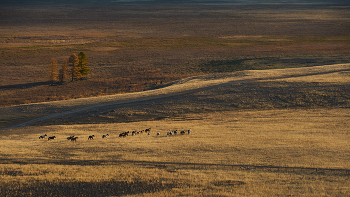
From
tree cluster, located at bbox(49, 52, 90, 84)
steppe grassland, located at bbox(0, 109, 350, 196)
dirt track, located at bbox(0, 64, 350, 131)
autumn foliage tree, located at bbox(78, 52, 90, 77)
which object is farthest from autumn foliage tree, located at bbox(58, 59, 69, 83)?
steppe grassland, located at bbox(0, 109, 350, 196)

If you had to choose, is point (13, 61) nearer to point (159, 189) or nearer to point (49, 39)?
point (49, 39)

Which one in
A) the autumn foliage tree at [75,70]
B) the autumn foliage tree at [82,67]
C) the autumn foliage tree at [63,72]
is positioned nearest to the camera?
the autumn foliage tree at [63,72]

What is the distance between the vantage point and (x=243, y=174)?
835 inches

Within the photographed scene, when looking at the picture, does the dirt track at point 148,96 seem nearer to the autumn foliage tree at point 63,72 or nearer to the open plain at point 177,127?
the open plain at point 177,127

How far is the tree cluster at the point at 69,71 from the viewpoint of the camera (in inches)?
2754

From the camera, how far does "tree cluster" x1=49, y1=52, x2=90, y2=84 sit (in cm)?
6994

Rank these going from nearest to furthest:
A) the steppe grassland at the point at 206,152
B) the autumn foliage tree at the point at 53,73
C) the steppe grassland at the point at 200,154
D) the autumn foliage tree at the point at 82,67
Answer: the steppe grassland at the point at 200,154 → the steppe grassland at the point at 206,152 → the autumn foliage tree at the point at 53,73 → the autumn foliage tree at the point at 82,67

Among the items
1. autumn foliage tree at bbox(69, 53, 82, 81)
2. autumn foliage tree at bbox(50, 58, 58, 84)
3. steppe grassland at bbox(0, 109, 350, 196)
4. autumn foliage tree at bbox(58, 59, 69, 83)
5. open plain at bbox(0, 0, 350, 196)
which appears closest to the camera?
steppe grassland at bbox(0, 109, 350, 196)

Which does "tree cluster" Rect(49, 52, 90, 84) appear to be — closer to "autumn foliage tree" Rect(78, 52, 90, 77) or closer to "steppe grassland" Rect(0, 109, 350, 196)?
"autumn foliage tree" Rect(78, 52, 90, 77)

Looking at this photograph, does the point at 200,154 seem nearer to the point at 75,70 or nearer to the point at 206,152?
the point at 206,152

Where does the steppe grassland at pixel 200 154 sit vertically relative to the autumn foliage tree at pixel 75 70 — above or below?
above

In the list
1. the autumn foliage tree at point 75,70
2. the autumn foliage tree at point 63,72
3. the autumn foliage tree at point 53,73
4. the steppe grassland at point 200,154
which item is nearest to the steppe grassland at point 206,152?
the steppe grassland at point 200,154

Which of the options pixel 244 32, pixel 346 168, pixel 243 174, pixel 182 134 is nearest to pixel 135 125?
pixel 182 134

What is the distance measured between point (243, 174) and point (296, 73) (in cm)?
4089
